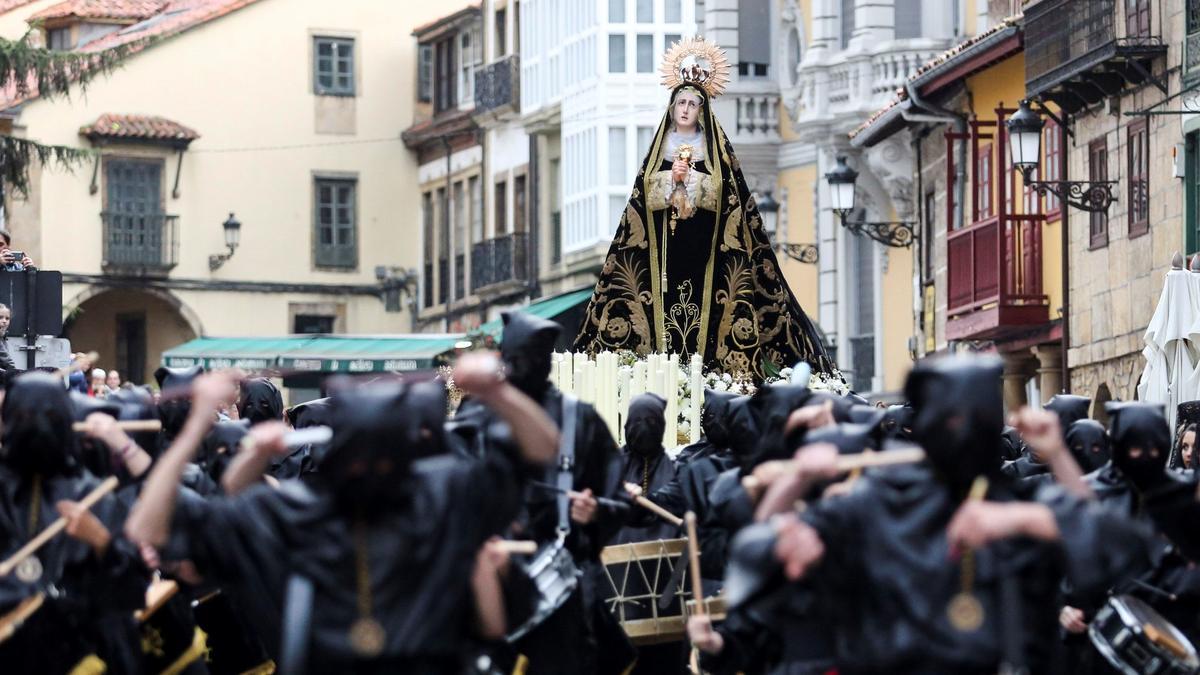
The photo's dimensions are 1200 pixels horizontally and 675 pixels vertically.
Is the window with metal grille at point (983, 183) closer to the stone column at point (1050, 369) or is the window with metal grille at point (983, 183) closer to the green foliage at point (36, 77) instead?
the stone column at point (1050, 369)

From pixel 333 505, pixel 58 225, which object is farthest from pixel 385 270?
pixel 333 505

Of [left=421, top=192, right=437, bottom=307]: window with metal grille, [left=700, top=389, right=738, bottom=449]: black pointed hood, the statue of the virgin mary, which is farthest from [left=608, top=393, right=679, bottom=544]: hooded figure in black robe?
[left=421, top=192, right=437, bottom=307]: window with metal grille

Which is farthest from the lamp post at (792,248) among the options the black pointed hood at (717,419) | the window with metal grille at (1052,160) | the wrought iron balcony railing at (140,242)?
the black pointed hood at (717,419)

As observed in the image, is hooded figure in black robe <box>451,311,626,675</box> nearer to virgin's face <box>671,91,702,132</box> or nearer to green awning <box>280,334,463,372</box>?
virgin's face <box>671,91,702,132</box>

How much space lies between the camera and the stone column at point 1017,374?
36.5 metres

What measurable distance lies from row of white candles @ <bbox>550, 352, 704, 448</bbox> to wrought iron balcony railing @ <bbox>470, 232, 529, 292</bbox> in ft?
117

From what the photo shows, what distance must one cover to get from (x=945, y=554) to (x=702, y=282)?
12531 millimetres

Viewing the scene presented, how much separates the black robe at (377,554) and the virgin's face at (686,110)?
11.8 metres

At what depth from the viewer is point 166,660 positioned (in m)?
12.2

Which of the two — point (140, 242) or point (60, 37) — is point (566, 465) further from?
point (60, 37)

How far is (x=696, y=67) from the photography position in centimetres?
2059

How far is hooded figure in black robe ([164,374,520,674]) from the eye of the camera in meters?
8.55

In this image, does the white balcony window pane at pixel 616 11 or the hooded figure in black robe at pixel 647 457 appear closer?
the hooded figure in black robe at pixel 647 457

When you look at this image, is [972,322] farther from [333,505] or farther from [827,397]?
[333,505]
